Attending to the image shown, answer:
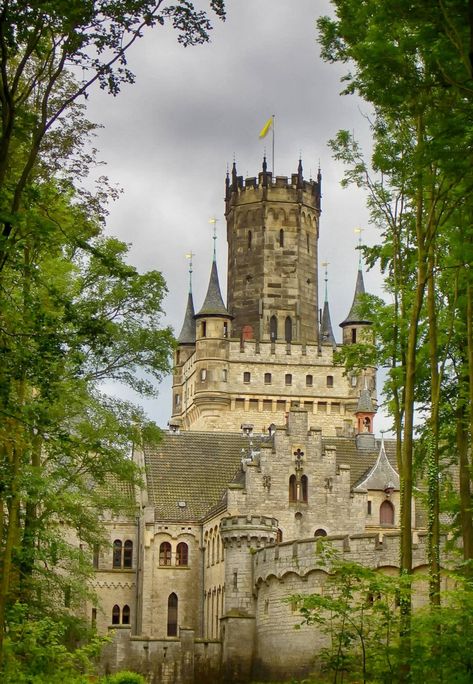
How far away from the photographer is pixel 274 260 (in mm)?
97000

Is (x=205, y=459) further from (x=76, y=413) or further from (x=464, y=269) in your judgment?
(x=464, y=269)

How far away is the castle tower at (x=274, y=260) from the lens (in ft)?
317

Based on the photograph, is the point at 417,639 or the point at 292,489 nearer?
the point at 417,639

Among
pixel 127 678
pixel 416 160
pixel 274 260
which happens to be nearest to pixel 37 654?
pixel 416 160

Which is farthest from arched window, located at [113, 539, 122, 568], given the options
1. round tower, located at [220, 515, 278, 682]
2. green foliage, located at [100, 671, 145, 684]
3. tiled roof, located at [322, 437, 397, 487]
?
green foliage, located at [100, 671, 145, 684]

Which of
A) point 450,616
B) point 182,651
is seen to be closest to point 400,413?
point 450,616

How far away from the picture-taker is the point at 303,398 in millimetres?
92500

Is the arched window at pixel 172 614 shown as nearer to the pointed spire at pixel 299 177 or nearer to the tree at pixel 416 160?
the tree at pixel 416 160

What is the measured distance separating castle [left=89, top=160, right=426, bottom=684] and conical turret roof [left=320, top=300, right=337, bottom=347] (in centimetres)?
142

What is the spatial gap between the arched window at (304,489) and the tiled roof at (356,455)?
3.31 m

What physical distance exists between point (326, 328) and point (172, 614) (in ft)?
140

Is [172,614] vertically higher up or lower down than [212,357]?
lower down

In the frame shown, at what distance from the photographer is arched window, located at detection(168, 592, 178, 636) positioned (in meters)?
61.1

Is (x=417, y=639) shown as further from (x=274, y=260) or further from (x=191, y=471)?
(x=274, y=260)
